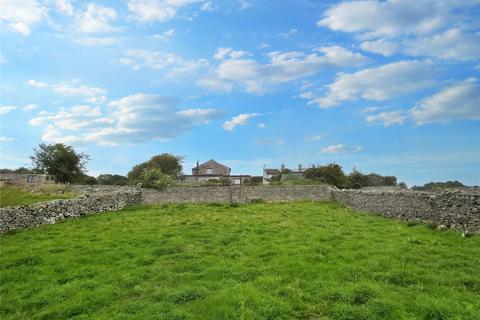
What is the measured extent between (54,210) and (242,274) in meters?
15.1

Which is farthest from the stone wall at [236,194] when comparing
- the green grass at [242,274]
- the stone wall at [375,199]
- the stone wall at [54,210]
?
the green grass at [242,274]

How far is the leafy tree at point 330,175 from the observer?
6144 cm

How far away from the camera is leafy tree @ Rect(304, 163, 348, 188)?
61.4 meters

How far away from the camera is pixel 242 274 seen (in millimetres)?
10719

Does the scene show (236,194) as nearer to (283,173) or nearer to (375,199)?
(375,199)

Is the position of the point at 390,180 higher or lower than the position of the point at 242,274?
higher

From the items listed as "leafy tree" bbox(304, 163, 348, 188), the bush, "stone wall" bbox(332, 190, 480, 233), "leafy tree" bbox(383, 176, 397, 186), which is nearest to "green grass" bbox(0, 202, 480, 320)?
"stone wall" bbox(332, 190, 480, 233)

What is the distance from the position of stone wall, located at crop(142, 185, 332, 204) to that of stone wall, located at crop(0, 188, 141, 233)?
223 inches

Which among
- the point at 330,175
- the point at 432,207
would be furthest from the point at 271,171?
the point at 432,207

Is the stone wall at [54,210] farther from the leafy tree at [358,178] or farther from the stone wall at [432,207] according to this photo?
the leafy tree at [358,178]

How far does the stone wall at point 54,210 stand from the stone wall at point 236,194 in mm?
5676

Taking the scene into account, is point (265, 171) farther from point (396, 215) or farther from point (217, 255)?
point (217, 255)

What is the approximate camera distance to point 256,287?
952 cm

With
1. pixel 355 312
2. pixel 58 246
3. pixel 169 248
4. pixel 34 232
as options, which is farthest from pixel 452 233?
pixel 34 232
